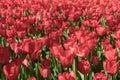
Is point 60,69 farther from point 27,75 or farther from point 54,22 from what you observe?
point 54,22

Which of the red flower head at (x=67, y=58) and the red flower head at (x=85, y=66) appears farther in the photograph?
the red flower head at (x=67, y=58)

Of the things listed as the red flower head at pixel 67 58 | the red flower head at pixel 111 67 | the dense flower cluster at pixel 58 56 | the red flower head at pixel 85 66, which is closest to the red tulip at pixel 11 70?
the dense flower cluster at pixel 58 56

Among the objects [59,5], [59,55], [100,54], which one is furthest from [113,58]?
[59,5]

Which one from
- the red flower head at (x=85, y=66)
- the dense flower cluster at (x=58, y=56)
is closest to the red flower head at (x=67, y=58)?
the dense flower cluster at (x=58, y=56)

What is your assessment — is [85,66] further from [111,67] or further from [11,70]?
[11,70]

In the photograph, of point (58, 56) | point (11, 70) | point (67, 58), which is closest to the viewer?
point (11, 70)

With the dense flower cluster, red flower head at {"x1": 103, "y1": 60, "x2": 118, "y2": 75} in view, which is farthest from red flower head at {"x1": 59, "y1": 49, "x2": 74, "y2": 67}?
red flower head at {"x1": 103, "y1": 60, "x2": 118, "y2": 75}

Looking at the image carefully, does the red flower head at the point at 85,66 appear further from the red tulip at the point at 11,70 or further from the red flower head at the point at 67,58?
the red tulip at the point at 11,70

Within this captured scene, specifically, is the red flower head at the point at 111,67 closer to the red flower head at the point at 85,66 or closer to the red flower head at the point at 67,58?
the red flower head at the point at 85,66

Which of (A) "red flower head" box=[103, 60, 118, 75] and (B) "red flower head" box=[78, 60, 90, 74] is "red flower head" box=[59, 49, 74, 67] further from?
(A) "red flower head" box=[103, 60, 118, 75]

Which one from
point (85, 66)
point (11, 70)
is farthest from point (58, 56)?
point (11, 70)

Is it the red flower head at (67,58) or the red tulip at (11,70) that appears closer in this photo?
the red tulip at (11,70)

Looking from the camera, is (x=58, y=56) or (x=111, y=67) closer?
(x=111, y=67)

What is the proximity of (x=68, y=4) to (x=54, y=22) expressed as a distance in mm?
3228
